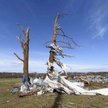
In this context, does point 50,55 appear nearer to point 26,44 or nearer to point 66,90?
point 26,44

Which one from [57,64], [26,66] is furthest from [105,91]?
[26,66]

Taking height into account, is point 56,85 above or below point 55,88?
above

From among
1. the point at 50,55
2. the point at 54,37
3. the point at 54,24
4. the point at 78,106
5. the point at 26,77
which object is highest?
the point at 54,24

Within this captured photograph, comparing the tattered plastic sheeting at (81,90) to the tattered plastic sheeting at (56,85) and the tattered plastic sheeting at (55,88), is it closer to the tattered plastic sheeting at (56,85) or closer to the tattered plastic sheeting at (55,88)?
the tattered plastic sheeting at (55,88)

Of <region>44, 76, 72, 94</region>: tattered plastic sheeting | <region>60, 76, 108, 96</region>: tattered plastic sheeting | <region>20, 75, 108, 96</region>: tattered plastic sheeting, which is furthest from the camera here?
<region>44, 76, 72, 94</region>: tattered plastic sheeting

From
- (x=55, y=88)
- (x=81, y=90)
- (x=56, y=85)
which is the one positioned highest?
(x=56, y=85)

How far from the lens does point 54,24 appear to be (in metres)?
20.2

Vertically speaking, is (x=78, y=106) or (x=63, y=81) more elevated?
(x=63, y=81)

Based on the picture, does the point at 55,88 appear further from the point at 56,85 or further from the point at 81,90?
the point at 81,90

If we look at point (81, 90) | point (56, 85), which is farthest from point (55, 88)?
point (81, 90)

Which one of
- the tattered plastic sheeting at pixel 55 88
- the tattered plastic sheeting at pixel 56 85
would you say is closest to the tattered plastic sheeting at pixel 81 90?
the tattered plastic sheeting at pixel 55 88

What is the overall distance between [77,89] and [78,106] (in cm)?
622

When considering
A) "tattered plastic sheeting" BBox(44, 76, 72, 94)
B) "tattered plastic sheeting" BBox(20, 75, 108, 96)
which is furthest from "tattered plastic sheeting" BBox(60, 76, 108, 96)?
"tattered plastic sheeting" BBox(44, 76, 72, 94)

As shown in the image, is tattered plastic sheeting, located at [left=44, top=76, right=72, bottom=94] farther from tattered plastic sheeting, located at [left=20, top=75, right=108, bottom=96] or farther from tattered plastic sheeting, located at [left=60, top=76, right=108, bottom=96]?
tattered plastic sheeting, located at [left=60, top=76, right=108, bottom=96]
